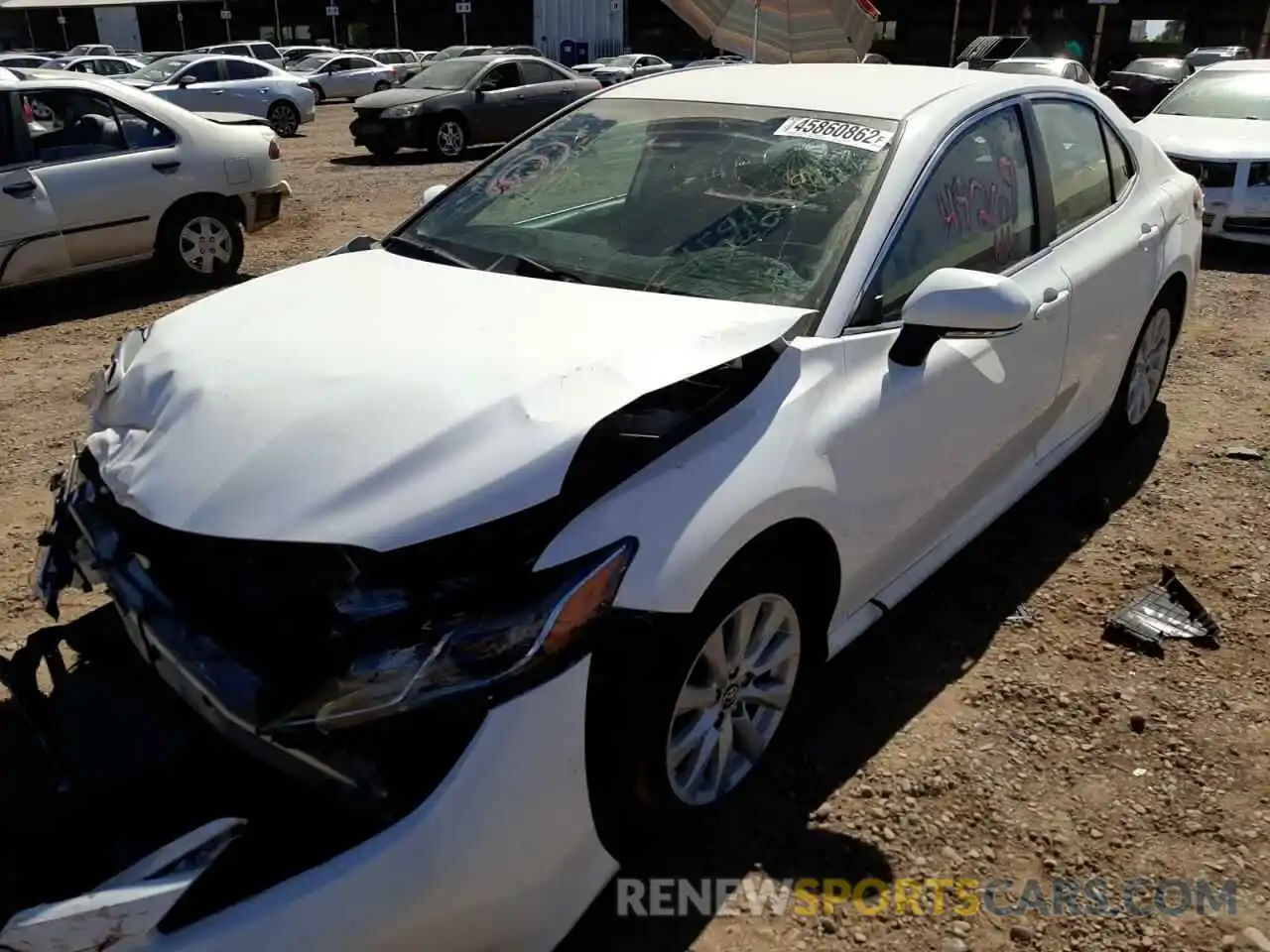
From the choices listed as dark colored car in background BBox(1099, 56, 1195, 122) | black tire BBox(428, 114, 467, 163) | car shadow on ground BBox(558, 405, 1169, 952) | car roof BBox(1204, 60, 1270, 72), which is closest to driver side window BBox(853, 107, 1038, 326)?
car shadow on ground BBox(558, 405, 1169, 952)

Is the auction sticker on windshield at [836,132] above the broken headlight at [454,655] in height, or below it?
above

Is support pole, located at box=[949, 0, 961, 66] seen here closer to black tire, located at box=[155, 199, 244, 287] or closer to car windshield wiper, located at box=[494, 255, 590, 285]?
black tire, located at box=[155, 199, 244, 287]

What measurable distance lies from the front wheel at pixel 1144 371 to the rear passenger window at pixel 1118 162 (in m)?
0.53

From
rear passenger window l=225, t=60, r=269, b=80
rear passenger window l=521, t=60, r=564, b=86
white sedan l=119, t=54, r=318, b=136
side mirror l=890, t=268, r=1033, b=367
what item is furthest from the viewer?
Result: rear passenger window l=225, t=60, r=269, b=80

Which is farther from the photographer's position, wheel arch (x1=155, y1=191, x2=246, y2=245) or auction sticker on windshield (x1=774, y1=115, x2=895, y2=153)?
wheel arch (x1=155, y1=191, x2=246, y2=245)

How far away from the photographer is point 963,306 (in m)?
2.60

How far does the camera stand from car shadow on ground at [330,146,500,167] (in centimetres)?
1555

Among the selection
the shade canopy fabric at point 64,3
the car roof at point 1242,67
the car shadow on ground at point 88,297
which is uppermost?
the shade canopy fabric at point 64,3

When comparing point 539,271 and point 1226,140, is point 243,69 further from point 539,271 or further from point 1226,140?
point 539,271

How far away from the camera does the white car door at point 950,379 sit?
269 centimetres

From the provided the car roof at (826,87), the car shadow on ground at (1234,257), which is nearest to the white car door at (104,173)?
the car roof at (826,87)

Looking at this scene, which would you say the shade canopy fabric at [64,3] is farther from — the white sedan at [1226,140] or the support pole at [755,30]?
the support pole at [755,30]

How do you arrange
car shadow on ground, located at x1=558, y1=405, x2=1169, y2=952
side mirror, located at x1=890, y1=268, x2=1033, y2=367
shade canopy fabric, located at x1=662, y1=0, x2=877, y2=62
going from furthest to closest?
shade canopy fabric, located at x1=662, y1=0, x2=877, y2=62
side mirror, located at x1=890, y1=268, x2=1033, y2=367
car shadow on ground, located at x1=558, y1=405, x2=1169, y2=952

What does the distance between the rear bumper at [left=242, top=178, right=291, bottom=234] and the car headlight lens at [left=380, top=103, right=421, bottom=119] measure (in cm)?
768
